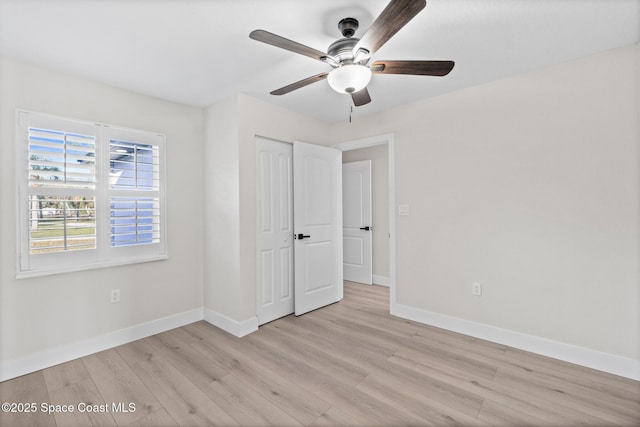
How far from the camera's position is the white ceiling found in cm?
172

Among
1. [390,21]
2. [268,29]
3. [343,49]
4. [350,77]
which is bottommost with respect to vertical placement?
[350,77]

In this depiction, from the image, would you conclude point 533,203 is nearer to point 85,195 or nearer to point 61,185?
point 85,195

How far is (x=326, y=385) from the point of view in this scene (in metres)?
2.11

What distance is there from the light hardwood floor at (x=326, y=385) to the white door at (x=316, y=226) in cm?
77

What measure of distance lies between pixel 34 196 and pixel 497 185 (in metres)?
4.05

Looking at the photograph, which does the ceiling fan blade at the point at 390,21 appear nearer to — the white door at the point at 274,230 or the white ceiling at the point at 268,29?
the white ceiling at the point at 268,29

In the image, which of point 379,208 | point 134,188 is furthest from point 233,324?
point 379,208

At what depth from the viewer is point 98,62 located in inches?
91.8

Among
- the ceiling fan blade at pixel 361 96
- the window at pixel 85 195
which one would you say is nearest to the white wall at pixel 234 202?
the window at pixel 85 195

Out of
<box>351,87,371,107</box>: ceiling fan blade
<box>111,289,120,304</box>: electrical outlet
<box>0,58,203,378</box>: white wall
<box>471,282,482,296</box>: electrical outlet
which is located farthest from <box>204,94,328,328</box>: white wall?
<box>471,282,482,296</box>: electrical outlet

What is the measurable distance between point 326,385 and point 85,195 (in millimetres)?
2633

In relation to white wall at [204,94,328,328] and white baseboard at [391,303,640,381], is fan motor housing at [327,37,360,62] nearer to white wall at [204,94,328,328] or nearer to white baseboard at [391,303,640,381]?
white wall at [204,94,328,328]

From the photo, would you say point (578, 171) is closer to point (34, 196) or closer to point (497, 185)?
point (497, 185)

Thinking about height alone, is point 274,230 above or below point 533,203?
below
